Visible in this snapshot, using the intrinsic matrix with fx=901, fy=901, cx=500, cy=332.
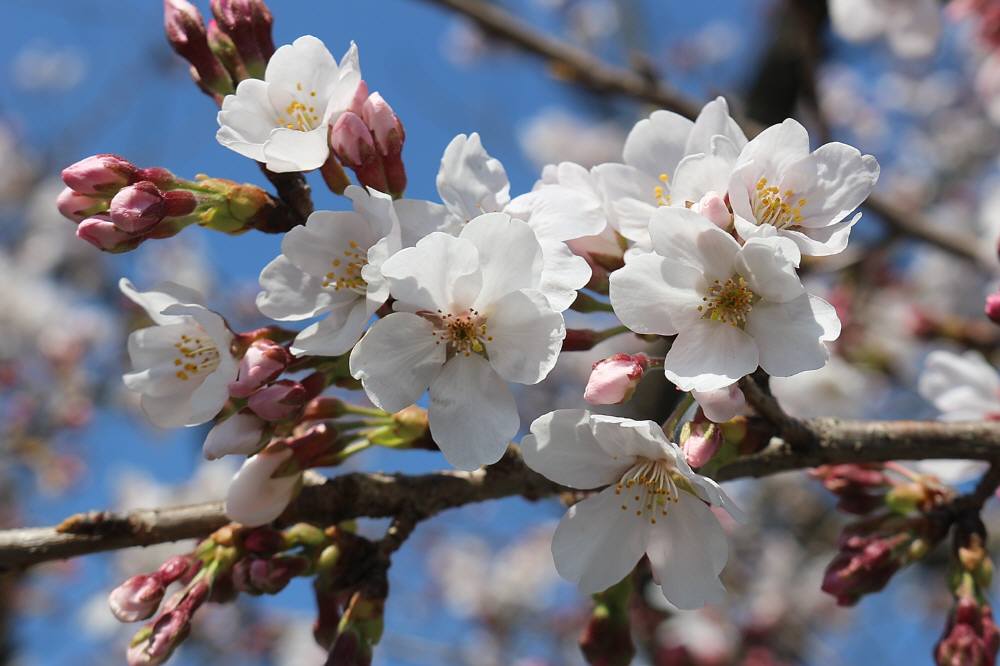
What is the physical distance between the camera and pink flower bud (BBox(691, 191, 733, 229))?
127cm

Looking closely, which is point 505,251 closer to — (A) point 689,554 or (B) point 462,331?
(B) point 462,331

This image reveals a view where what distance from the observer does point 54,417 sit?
5.63 metres

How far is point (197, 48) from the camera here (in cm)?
154

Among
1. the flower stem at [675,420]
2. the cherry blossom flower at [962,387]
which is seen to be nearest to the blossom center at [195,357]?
the flower stem at [675,420]

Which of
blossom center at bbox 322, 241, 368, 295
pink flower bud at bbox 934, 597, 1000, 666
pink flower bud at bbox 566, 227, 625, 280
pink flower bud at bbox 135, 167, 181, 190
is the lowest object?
pink flower bud at bbox 934, 597, 1000, 666

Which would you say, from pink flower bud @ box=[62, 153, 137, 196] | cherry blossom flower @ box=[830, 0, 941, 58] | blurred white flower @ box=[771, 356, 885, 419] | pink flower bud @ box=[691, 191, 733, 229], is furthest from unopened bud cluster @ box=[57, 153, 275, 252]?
blurred white flower @ box=[771, 356, 885, 419]

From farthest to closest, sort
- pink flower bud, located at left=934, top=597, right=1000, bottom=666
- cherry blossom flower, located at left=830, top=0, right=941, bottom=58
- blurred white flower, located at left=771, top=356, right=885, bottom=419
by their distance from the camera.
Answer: blurred white flower, located at left=771, top=356, right=885, bottom=419 < cherry blossom flower, located at left=830, top=0, right=941, bottom=58 < pink flower bud, located at left=934, top=597, right=1000, bottom=666

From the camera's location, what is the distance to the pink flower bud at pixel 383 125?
1.39 meters

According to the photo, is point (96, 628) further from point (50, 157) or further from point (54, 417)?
point (50, 157)

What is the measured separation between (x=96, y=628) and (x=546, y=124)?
329 inches

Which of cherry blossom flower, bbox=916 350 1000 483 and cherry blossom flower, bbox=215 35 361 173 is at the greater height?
cherry blossom flower, bbox=215 35 361 173

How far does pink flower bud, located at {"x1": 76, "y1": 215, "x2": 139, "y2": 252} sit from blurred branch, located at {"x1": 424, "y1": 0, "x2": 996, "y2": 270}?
7.12ft

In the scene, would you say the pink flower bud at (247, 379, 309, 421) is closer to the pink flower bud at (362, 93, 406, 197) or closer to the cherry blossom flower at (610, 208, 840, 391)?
the pink flower bud at (362, 93, 406, 197)

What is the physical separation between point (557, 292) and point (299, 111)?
54cm
